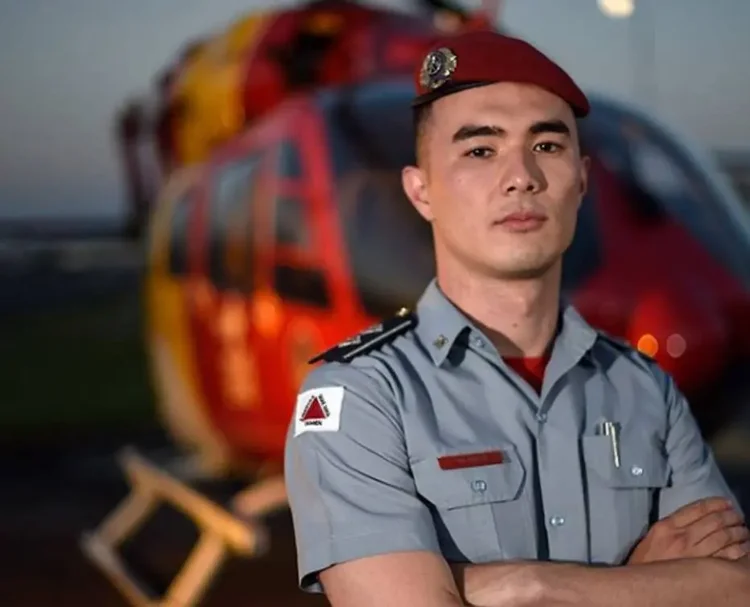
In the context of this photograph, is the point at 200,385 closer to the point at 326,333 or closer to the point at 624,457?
the point at 326,333

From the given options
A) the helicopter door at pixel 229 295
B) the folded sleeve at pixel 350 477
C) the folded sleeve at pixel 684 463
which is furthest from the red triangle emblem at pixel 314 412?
the helicopter door at pixel 229 295

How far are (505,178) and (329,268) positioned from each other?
245 centimetres

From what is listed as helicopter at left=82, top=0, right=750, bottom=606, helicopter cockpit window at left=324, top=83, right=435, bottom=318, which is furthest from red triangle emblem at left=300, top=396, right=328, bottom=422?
helicopter cockpit window at left=324, top=83, right=435, bottom=318

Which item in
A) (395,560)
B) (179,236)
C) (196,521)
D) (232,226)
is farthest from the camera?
(179,236)

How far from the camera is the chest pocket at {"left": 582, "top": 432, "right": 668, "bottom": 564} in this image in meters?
1.79

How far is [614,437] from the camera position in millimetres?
1823

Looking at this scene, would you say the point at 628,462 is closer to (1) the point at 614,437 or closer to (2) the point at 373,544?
(1) the point at 614,437

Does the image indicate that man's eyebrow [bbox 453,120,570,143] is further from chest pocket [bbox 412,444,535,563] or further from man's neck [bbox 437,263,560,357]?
chest pocket [bbox 412,444,535,563]

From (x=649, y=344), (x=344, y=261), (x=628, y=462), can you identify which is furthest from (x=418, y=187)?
(x=344, y=261)

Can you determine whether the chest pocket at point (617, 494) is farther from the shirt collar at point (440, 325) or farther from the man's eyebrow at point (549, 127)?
the man's eyebrow at point (549, 127)

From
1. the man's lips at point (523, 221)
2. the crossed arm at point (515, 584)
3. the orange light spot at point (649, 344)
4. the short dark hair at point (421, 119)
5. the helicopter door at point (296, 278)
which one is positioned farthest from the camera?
the helicopter door at point (296, 278)

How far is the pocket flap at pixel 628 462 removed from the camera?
1805 mm

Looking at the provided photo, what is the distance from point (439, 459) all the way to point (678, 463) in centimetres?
38

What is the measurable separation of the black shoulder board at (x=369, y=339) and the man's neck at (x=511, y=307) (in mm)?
78
